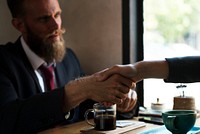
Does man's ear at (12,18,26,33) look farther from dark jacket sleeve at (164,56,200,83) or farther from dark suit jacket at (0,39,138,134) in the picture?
dark jacket sleeve at (164,56,200,83)

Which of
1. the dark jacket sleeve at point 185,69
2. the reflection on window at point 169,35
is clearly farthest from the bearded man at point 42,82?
the reflection on window at point 169,35

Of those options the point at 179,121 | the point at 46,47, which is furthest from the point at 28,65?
the point at 179,121

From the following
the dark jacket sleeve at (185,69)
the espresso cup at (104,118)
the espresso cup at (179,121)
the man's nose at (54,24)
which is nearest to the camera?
the espresso cup at (179,121)

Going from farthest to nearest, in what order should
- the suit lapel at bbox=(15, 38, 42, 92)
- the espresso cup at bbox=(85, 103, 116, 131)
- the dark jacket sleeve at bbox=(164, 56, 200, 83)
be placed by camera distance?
the suit lapel at bbox=(15, 38, 42, 92), the espresso cup at bbox=(85, 103, 116, 131), the dark jacket sleeve at bbox=(164, 56, 200, 83)

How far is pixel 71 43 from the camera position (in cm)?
227

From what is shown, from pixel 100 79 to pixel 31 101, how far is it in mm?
285

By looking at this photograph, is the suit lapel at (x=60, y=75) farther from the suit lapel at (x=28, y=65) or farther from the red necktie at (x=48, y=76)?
the suit lapel at (x=28, y=65)

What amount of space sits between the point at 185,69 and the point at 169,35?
0.68 meters

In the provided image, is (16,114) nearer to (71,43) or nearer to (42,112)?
(42,112)

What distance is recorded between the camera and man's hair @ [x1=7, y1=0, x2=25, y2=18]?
1911 mm

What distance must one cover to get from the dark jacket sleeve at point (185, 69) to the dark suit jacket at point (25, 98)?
1.43 feet

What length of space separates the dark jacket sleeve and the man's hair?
0.91 metres

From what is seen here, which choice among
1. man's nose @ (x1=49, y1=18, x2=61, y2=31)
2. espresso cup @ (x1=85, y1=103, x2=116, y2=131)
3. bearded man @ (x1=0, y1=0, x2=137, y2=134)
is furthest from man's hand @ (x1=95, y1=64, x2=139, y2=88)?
man's nose @ (x1=49, y1=18, x2=61, y2=31)

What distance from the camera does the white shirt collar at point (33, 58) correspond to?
184cm
